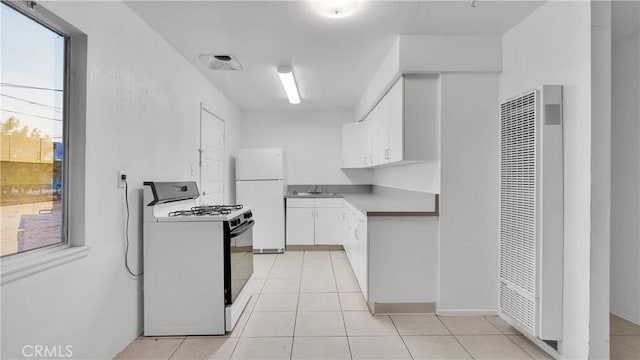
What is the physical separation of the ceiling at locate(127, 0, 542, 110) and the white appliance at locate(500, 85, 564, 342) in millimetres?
741

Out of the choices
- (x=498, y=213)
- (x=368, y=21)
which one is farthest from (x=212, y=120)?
(x=498, y=213)

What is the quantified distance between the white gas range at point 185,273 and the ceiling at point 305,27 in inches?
52.0

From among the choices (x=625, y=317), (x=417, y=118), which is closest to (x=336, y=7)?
(x=417, y=118)

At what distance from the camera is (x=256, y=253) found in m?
5.18

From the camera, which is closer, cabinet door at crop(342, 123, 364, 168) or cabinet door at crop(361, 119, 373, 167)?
cabinet door at crop(361, 119, 373, 167)

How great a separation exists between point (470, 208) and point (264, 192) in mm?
3252

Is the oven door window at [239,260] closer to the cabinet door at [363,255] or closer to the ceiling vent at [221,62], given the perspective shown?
the cabinet door at [363,255]

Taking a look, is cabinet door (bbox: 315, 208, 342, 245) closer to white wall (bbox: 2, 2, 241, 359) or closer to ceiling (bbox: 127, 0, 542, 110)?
ceiling (bbox: 127, 0, 542, 110)

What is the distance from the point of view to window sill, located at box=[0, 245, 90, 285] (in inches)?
58.0

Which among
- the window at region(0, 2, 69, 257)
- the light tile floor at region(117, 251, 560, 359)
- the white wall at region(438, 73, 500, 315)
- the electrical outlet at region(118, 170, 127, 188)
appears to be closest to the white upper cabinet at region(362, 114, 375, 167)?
the white wall at region(438, 73, 500, 315)

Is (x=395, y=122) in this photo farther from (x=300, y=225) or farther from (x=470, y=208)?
(x=300, y=225)

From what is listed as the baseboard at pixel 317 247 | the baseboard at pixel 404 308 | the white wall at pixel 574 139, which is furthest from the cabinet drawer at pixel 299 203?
the white wall at pixel 574 139

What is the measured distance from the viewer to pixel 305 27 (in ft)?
8.68

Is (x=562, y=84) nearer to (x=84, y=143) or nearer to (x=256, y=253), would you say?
(x=84, y=143)
